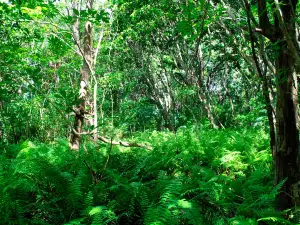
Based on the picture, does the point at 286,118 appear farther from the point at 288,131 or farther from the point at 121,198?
the point at 121,198

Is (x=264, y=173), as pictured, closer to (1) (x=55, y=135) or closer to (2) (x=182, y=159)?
(2) (x=182, y=159)

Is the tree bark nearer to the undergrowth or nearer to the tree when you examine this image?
the tree

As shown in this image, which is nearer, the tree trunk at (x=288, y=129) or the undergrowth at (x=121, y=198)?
the undergrowth at (x=121, y=198)

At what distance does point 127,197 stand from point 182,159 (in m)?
2.05

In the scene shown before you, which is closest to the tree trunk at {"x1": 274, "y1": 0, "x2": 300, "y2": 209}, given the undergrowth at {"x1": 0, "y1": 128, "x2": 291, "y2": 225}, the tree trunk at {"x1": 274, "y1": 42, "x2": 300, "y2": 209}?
the tree trunk at {"x1": 274, "y1": 42, "x2": 300, "y2": 209}

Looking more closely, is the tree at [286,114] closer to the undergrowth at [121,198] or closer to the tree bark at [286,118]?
the tree bark at [286,118]

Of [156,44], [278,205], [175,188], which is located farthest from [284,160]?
[156,44]

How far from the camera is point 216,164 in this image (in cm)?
528

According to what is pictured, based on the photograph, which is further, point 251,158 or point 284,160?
point 251,158

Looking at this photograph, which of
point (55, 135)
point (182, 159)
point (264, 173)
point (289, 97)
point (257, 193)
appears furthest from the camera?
point (55, 135)

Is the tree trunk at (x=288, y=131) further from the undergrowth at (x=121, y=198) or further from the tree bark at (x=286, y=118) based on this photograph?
the undergrowth at (x=121, y=198)

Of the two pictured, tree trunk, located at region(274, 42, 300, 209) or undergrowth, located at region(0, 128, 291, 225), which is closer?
undergrowth, located at region(0, 128, 291, 225)

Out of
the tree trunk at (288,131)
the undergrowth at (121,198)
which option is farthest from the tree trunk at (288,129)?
the undergrowth at (121,198)

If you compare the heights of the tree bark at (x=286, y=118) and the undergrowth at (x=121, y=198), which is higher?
the tree bark at (x=286, y=118)
